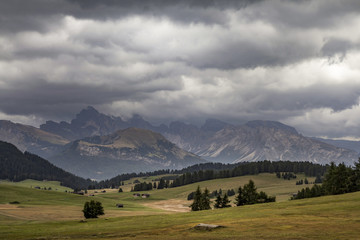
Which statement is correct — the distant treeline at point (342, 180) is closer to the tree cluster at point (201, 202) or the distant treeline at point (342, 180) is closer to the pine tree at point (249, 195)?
the pine tree at point (249, 195)

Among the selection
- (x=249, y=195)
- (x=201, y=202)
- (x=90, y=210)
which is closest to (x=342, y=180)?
(x=249, y=195)

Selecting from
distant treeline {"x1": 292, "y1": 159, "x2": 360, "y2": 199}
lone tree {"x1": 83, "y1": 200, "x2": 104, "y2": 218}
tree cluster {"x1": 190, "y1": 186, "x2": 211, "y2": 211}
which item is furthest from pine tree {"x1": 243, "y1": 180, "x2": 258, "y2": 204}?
lone tree {"x1": 83, "y1": 200, "x2": 104, "y2": 218}

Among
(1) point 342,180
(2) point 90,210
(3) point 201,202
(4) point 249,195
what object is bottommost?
(2) point 90,210

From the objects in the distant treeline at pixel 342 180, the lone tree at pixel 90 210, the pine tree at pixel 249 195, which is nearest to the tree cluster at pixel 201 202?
the pine tree at pixel 249 195

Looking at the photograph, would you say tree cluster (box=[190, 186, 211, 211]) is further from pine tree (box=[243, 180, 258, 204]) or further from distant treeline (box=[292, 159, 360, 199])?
distant treeline (box=[292, 159, 360, 199])

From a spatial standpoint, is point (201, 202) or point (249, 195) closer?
point (249, 195)

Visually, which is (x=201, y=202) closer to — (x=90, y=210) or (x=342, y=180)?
(x=90, y=210)

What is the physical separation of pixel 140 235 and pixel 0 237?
28.6 meters

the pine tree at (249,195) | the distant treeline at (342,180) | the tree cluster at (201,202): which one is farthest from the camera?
the tree cluster at (201,202)

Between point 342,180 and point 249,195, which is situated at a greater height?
point 342,180

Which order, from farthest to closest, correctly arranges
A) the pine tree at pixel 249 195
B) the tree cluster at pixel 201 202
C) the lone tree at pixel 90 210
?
the tree cluster at pixel 201 202 → the pine tree at pixel 249 195 → the lone tree at pixel 90 210

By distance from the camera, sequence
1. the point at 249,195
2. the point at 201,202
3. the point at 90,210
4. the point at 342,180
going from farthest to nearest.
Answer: the point at 201,202
the point at 249,195
the point at 342,180
the point at 90,210

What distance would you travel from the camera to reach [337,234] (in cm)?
4869

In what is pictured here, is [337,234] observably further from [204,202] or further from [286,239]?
[204,202]
